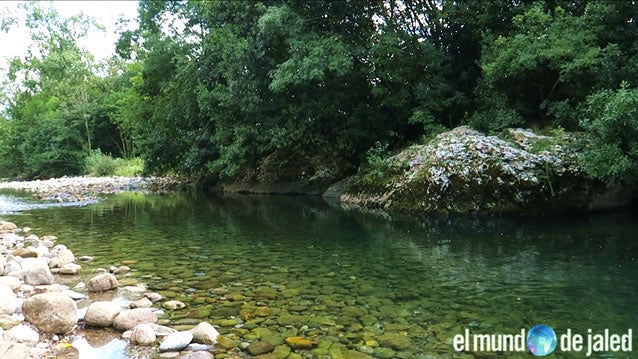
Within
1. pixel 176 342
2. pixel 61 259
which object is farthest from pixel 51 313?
pixel 61 259

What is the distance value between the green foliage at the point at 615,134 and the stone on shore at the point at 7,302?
418 inches

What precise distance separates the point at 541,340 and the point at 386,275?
247cm

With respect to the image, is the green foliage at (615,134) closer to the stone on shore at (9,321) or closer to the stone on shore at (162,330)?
the stone on shore at (162,330)

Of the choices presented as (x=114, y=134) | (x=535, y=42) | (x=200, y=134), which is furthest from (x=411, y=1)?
(x=114, y=134)

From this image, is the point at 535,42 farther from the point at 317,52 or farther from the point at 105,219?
the point at 105,219

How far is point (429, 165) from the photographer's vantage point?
12945 millimetres

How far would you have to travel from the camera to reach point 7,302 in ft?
14.9

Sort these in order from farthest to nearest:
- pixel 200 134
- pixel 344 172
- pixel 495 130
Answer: pixel 200 134 → pixel 344 172 → pixel 495 130

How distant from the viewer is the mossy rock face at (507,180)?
474 inches

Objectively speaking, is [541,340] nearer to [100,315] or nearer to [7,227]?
[100,315]

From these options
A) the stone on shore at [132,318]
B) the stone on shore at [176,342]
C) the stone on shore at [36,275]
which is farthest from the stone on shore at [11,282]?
the stone on shore at [176,342]

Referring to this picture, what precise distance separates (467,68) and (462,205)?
849cm

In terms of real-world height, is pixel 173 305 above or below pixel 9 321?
below

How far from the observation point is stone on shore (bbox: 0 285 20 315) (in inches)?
176
